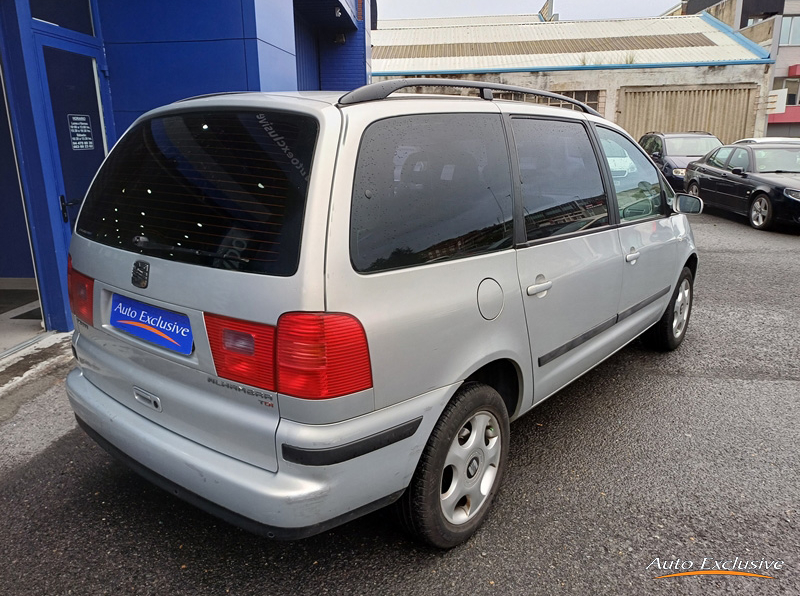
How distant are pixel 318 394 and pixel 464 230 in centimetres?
95

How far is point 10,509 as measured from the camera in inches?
109

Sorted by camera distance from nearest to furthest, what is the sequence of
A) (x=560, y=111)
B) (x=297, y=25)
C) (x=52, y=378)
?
(x=560, y=111), (x=52, y=378), (x=297, y=25)

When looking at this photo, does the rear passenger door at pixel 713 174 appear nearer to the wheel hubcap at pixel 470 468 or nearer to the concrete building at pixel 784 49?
the wheel hubcap at pixel 470 468

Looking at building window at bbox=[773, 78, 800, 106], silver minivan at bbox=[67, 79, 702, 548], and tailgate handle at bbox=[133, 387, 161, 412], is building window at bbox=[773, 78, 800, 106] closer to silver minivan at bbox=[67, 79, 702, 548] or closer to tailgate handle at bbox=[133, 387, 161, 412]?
silver minivan at bbox=[67, 79, 702, 548]

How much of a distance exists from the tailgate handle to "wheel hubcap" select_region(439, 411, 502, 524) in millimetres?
1129

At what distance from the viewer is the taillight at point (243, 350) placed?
1.94 m

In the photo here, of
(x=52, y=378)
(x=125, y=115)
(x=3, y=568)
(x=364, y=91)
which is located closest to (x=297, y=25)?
(x=125, y=115)

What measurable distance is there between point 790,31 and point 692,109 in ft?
57.5

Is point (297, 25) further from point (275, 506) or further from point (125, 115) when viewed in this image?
point (275, 506)

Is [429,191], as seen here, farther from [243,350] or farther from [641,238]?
[641,238]

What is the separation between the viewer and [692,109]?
79.6 ft

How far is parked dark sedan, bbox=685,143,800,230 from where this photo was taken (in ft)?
33.6

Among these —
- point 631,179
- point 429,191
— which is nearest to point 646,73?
point 631,179

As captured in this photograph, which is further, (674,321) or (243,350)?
(674,321)
